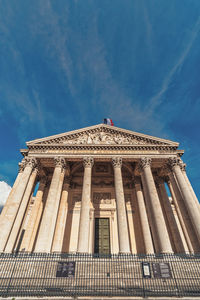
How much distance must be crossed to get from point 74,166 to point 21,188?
6.68m

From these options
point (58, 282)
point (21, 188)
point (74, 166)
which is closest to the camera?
point (58, 282)

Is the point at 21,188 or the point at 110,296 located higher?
the point at 21,188

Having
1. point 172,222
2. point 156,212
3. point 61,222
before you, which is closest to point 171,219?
point 172,222

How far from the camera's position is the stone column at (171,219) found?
47.8 ft

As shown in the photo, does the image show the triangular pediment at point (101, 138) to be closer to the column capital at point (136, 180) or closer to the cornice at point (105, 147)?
the cornice at point (105, 147)

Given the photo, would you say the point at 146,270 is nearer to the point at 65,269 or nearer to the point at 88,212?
the point at 65,269

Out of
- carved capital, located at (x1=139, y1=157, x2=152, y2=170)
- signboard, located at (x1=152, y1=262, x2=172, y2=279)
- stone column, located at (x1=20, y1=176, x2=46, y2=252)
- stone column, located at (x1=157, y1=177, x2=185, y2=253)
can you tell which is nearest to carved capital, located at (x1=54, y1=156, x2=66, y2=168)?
stone column, located at (x1=20, y1=176, x2=46, y2=252)

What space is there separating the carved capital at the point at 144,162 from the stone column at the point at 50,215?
7686mm

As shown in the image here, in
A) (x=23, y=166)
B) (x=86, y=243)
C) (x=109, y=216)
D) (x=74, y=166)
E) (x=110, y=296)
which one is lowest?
(x=110, y=296)

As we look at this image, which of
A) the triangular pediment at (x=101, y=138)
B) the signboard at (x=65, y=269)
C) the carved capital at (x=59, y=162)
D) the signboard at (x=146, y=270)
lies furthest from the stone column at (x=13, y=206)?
the signboard at (x=146, y=270)

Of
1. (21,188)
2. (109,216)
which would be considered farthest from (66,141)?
(109,216)

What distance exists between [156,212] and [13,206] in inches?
456

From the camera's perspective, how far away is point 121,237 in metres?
11.9

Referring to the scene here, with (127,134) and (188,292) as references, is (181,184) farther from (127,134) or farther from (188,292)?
(188,292)
